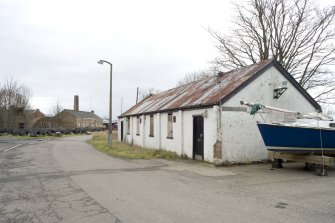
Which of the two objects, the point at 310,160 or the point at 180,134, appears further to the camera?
the point at 180,134

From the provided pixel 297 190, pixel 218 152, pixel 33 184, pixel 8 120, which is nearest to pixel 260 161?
pixel 218 152

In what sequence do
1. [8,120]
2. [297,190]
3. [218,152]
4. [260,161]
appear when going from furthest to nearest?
1. [8,120]
2. [260,161]
3. [218,152]
4. [297,190]

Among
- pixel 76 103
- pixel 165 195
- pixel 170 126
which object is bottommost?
pixel 165 195

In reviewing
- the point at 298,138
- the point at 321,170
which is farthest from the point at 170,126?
the point at 321,170

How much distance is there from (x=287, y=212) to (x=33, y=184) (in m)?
7.54

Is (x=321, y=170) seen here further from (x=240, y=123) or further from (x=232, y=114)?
(x=232, y=114)

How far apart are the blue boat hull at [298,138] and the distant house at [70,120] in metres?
81.4

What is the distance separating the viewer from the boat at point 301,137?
13367mm

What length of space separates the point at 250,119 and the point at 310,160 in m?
3.90

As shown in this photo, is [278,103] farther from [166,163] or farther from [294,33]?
[294,33]

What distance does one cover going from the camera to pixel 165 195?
9016 mm

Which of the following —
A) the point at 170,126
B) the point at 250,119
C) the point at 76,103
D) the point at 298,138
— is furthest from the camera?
the point at 76,103

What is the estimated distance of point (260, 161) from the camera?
54.0 ft

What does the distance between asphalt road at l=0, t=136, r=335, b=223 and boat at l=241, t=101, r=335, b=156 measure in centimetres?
95
